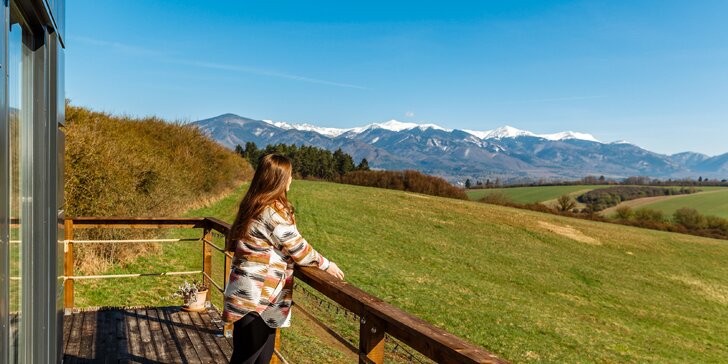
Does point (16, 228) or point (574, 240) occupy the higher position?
point (16, 228)

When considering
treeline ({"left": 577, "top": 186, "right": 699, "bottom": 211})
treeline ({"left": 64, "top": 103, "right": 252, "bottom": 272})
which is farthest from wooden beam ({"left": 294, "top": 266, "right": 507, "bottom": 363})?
treeline ({"left": 577, "top": 186, "right": 699, "bottom": 211})

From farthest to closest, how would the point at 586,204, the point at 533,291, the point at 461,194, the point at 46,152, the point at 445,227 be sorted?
1. the point at 586,204
2. the point at 461,194
3. the point at 445,227
4. the point at 533,291
5. the point at 46,152

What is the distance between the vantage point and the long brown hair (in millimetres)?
2695

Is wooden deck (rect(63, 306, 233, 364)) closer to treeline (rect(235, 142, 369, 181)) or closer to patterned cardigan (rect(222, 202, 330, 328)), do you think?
patterned cardigan (rect(222, 202, 330, 328))

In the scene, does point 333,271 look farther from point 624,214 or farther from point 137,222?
point 624,214

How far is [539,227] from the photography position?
3406 centimetres

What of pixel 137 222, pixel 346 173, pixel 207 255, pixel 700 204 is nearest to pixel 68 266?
pixel 137 222

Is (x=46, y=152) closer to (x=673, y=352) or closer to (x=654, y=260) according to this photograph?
(x=673, y=352)

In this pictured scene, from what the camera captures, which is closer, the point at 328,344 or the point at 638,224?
the point at 328,344

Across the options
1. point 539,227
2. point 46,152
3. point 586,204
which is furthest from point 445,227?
point 586,204

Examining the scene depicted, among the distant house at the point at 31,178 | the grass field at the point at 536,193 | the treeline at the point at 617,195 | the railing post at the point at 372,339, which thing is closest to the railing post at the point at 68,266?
the distant house at the point at 31,178

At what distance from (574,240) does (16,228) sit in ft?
109

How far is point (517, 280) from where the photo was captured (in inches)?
791

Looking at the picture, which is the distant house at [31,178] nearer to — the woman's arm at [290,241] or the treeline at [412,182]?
the woman's arm at [290,241]
